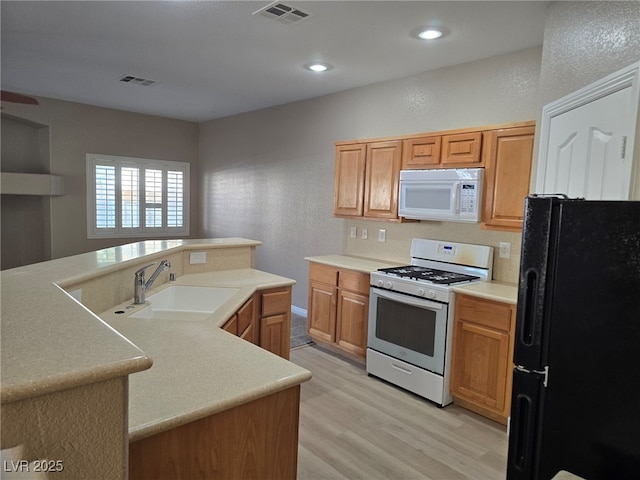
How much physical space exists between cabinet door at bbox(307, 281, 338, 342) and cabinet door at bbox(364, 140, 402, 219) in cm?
83

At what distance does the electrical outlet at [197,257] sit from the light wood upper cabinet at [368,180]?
1508mm

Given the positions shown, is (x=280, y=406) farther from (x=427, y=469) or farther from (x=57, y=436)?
(x=427, y=469)

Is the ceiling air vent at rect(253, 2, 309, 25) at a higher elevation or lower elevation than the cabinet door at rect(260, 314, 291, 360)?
higher

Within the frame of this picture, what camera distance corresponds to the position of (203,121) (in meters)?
6.88

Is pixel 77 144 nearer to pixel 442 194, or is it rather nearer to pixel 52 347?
pixel 442 194

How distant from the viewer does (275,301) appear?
10.00ft

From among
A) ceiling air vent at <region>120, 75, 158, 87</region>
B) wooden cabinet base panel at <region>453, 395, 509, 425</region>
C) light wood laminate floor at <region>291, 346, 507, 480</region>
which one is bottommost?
light wood laminate floor at <region>291, 346, 507, 480</region>

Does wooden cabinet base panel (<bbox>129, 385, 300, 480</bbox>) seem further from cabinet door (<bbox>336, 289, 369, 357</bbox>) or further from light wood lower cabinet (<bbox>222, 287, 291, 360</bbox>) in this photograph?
cabinet door (<bbox>336, 289, 369, 357</bbox>)

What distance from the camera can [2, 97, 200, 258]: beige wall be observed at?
5586 mm

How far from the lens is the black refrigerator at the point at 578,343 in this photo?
3.86ft

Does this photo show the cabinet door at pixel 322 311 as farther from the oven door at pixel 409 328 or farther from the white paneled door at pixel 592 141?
the white paneled door at pixel 592 141

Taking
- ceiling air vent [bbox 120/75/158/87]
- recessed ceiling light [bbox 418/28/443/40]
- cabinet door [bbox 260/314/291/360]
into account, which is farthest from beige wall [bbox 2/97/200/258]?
recessed ceiling light [bbox 418/28/443/40]

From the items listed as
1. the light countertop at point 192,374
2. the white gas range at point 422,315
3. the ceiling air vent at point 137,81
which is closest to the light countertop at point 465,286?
the white gas range at point 422,315

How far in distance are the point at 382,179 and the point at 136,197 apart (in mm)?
4351
